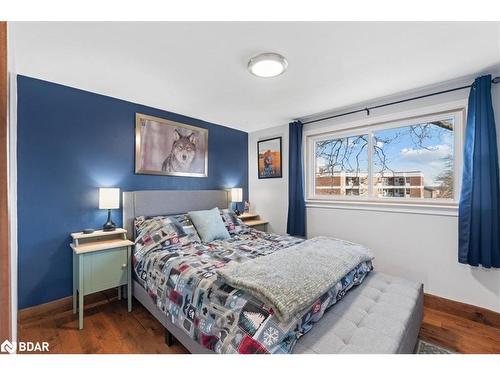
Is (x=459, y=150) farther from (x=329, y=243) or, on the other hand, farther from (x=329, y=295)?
(x=329, y=295)

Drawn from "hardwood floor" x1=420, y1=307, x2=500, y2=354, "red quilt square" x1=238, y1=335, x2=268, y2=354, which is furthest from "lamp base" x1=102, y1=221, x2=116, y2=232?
"hardwood floor" x1=420, y1=307, x2=500, y2=354

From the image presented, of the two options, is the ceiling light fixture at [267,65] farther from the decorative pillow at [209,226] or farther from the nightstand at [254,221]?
the nightstand at [254,221]

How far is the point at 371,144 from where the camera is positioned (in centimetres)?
284

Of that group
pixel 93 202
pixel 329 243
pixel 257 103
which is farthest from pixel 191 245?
pixel 257 103

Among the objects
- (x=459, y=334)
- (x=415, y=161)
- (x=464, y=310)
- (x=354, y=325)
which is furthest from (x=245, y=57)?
(x=464, y=310)

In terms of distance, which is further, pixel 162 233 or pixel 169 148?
pixel 169 148

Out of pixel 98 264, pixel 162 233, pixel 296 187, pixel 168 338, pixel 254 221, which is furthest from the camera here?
pixel 254 221

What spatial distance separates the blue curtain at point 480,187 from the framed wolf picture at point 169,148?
3047 millimetres

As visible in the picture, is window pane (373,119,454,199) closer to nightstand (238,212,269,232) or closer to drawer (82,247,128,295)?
nightstand (238,212,269,232)

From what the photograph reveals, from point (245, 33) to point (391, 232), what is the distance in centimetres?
253

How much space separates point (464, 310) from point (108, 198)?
3696mm

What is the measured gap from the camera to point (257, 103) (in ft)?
9.12

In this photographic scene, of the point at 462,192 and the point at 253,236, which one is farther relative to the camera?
the point at 253,236

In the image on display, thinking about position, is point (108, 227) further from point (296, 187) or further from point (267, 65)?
point (296, 187)
